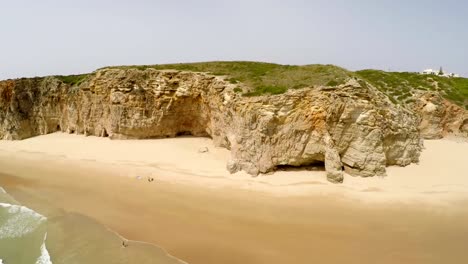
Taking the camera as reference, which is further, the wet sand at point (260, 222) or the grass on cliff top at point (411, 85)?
the grass on cliff top at point (411, 85)

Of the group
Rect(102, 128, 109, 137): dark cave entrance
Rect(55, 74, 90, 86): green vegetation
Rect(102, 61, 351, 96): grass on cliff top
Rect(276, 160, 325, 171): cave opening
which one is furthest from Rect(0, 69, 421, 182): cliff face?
Rect(55, 74, 90, 86): green vegetation

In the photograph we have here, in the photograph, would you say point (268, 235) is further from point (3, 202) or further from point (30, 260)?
point (3, 202)

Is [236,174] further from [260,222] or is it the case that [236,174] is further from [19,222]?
[19,222]

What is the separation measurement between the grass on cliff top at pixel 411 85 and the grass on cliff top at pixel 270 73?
913 cm

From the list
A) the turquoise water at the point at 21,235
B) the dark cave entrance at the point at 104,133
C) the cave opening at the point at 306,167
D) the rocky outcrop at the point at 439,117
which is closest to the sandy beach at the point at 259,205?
the cave opening at the point at 306,167

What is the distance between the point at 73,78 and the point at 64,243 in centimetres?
2590

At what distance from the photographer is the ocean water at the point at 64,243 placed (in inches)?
417

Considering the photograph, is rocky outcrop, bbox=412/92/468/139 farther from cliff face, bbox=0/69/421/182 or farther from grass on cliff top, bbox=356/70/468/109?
cliff face, bbox=0/69/421/182

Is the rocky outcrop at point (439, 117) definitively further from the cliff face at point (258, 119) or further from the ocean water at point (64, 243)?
the ocean water at point (64, 243)

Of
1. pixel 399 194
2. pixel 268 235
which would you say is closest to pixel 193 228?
pixel 268 235

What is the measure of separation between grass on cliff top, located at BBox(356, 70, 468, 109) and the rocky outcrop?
45.3 inches

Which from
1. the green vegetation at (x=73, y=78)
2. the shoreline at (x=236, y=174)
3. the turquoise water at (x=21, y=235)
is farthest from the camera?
the green vegetation at (x=73, y=78)

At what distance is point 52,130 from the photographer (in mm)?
33438

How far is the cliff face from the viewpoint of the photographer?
17.4 metres
